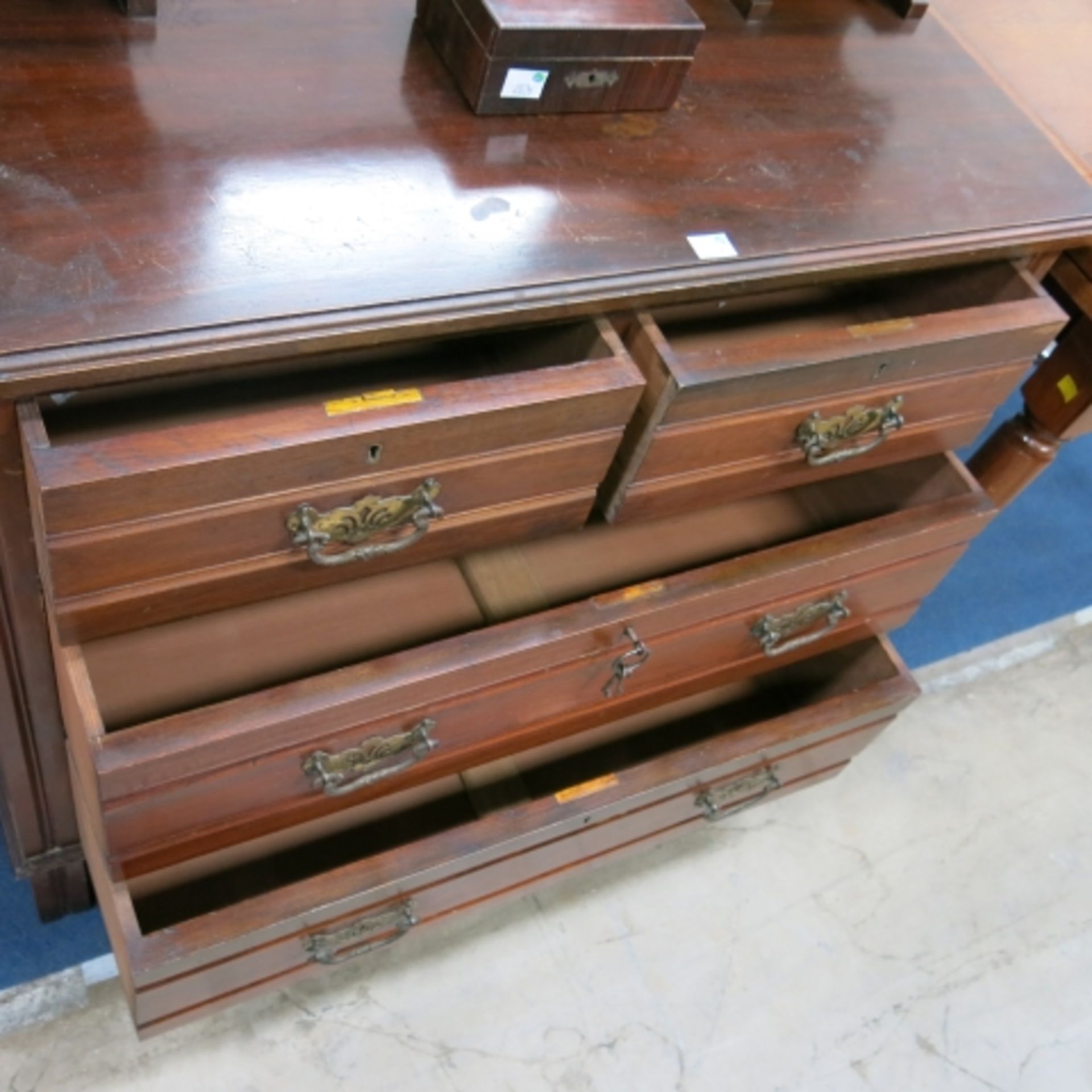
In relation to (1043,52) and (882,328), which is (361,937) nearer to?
(882,328)

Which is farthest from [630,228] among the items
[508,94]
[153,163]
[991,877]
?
[991,877]

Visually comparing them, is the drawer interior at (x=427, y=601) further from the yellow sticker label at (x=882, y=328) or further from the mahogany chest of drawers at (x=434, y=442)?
the yellow sticker label at (x=882, y=328)

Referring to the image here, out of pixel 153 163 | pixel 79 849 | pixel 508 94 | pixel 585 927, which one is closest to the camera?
pixel 153 163

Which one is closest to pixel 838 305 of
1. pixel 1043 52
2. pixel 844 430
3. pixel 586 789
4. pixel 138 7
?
pixel 844 430

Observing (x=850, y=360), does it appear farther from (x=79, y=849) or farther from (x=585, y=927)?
(x=79, y=849)

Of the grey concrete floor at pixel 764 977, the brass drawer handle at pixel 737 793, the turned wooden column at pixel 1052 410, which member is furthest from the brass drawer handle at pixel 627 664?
the turned wooden column at pixel 1052 410

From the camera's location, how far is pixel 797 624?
1025 mm

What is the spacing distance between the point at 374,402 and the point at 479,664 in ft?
Result: 0.75

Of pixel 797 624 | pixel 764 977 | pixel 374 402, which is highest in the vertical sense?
pixel 374 402

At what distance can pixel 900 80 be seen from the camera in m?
1.00

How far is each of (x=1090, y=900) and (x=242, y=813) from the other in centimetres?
110

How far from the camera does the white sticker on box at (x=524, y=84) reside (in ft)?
2.57

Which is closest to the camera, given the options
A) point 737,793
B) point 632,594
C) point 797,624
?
point 632,594

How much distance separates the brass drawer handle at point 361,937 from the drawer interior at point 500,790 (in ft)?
0.17
